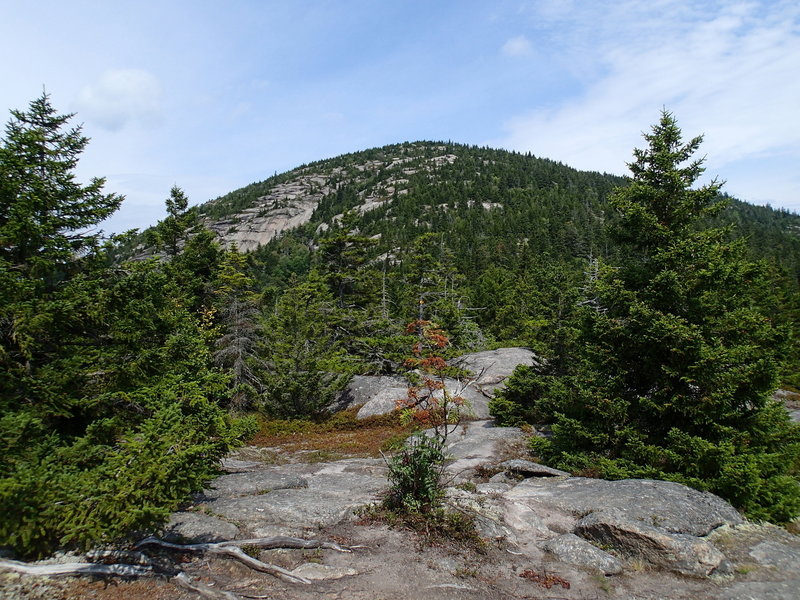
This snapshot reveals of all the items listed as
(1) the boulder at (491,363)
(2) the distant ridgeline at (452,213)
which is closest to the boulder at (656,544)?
(1) the boulder at (491,363)

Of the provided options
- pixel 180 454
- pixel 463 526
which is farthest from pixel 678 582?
pixel 180 454

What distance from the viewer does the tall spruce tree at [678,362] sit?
9.45 metres

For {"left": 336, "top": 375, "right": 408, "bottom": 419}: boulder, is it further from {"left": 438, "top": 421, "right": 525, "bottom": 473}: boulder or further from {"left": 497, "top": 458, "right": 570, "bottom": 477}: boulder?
{"left": 497, "top": 458, "right": 570, "bottom": 477}: boulder

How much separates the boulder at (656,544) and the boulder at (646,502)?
31 centimetres

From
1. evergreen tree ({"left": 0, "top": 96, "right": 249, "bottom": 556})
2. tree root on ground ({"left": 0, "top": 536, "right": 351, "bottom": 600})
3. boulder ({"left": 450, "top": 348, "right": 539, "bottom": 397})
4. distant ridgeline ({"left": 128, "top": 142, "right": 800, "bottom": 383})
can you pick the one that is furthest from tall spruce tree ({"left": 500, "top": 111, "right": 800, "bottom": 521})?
boulder ({"left": 450, "top": 348, "right": 539, "bottom": 397})

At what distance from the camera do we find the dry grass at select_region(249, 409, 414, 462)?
16531mm

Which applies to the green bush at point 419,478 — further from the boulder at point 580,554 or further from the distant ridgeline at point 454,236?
the distant ridgeline at point 454,236

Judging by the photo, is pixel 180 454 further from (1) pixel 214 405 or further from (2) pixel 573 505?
(2) pixel 573 505

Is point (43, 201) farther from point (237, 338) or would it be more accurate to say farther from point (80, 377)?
point (237, 338)

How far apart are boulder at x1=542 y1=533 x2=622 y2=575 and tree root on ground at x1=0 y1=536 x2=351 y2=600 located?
3512mm

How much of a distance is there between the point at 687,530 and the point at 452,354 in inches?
577

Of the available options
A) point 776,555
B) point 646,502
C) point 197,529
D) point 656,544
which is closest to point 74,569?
point 197,529

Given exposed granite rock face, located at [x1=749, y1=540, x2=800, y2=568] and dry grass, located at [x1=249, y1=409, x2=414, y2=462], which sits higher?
exposed granite rock face, located at [x1=749, y1=540, x2=800, y2=568]

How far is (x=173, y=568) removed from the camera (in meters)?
5.93
